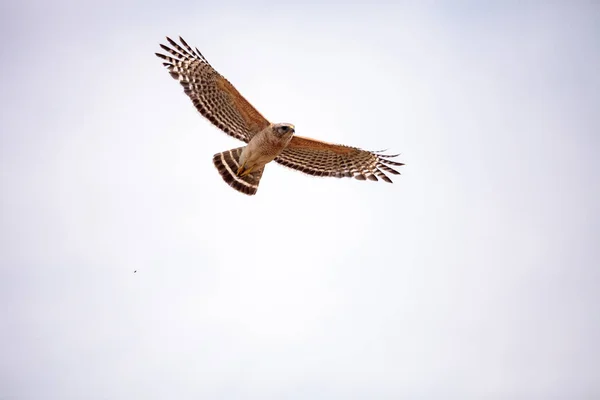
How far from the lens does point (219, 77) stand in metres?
11.7

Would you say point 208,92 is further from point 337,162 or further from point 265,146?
point 337,162

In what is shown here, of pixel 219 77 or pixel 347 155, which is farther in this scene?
pixel 347 155

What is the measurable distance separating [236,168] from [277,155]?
867 millimetres

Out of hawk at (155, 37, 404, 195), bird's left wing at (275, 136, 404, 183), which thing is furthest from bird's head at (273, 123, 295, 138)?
bird's left wing at (275, 136, 404, 183)

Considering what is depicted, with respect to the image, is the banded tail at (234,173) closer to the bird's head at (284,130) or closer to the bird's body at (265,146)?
the bird's body at (265,146)

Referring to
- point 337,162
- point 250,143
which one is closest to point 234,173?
point 250,143

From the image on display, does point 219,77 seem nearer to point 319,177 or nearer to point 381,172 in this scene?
point 319,177

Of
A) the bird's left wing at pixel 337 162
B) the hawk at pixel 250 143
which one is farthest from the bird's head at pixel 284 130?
the bird's left wing at pixel 337 162

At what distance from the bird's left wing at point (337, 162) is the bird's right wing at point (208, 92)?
760 millimetres

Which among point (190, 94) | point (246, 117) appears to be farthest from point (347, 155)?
point (190, 94)

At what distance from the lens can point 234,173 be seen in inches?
501

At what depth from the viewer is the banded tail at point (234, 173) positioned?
499 inches

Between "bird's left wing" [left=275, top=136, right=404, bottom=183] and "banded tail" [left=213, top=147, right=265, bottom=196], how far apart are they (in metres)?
0.60

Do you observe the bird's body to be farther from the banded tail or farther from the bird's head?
the banded tail
